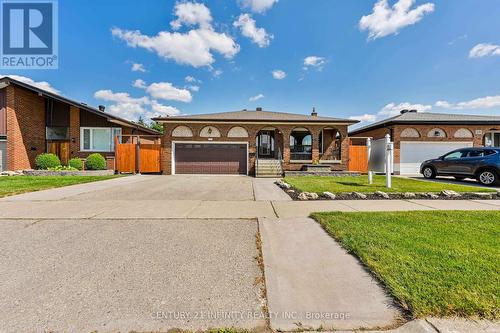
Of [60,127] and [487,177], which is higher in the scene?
[60,127]

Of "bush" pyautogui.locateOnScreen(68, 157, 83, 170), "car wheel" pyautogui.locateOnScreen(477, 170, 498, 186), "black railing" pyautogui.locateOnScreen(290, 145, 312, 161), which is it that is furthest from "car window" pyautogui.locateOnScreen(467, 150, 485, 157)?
"bush" pyautogui.locateOnScreen(68, 157, 83, 170)

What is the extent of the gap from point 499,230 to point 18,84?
2248 centimetres

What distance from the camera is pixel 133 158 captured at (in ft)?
49.9

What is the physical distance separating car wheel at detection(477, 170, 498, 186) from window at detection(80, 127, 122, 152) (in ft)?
68.2

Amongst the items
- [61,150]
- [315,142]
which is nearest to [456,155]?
[315,142]

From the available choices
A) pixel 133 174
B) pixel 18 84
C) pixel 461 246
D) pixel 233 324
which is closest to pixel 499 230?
pixel 461 246

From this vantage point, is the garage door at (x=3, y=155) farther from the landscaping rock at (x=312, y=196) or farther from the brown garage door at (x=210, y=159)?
the landscaping rock at (x=312, y=196)

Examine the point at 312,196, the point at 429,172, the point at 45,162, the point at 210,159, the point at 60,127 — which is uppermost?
the point at 60,127

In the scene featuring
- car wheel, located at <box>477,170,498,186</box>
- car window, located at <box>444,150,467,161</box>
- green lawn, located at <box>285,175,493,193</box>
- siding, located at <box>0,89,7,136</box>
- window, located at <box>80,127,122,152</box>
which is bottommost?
green lawn, located at <box>285,175,493,193</box>

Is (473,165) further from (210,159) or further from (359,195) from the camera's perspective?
(210,159)

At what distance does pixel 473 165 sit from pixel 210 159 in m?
14.1

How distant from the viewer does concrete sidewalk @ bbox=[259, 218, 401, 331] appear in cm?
181

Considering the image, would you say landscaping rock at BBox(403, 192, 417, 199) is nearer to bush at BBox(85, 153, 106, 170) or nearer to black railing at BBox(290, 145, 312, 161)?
black railing at BBox(290, 145, 312, 161)

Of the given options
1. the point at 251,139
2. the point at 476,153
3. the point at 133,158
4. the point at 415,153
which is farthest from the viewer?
the point at 415,153
